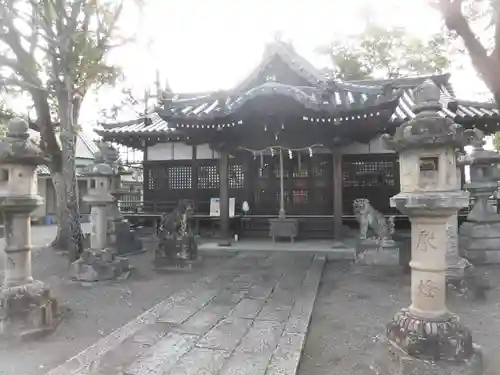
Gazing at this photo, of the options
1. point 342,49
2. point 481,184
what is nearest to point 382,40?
point 342,49

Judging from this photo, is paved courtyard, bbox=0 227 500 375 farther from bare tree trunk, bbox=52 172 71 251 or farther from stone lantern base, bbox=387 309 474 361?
bare tree trunk, bbox=52 172 71 251

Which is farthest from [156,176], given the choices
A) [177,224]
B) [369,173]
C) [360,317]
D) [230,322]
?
[360,317]

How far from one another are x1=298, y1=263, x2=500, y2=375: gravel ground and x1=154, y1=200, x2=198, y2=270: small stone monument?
11.1 ft

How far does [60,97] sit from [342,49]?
2204cm

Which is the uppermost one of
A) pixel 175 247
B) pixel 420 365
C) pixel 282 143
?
pixel 282 143

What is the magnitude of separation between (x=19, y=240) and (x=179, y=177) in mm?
8615

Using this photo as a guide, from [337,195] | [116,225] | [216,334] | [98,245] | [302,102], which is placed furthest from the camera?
[116,225]

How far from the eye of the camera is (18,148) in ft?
17.0

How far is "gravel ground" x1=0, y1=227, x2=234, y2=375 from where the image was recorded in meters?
4.41

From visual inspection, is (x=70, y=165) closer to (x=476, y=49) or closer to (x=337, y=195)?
(x=337, y=195)

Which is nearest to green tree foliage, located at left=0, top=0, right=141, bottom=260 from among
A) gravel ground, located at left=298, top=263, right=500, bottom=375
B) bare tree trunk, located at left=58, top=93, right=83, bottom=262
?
bare tree trunk, located at left=58, top=93, right=83, bottom=262

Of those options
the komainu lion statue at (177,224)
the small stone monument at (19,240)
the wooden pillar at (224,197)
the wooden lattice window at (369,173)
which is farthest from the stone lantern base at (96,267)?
the wooden lattice window at (369,173)

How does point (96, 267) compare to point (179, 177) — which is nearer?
point (96, 267)

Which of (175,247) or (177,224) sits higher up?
(177,224)
